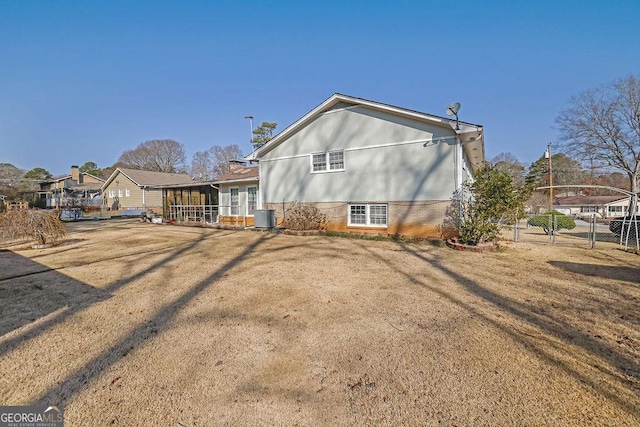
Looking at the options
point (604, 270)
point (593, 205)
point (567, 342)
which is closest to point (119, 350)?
point (567, 342)

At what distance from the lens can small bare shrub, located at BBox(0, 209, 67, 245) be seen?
941cm

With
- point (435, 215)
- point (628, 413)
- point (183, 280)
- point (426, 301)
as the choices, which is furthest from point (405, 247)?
point (628, 413)

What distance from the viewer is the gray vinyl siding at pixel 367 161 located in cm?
1074

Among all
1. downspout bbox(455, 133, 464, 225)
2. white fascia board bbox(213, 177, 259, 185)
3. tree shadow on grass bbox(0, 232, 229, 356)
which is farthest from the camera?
white fascia board bbox(213, 177, 259, 185)

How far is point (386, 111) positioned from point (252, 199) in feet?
30.1

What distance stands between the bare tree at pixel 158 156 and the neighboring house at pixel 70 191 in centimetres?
852

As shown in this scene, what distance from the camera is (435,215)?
420 inches

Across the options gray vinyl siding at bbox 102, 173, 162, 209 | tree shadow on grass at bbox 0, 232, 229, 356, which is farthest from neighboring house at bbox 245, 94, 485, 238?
gray vinyl siding at bbox 102, 173, 162, 209

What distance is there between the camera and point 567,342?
3.27 metres

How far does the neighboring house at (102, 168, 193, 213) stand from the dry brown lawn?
92.0 ft

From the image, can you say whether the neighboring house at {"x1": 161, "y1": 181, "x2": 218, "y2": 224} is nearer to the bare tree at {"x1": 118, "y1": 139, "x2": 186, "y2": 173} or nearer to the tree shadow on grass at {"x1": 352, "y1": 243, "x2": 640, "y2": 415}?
the tree shadow on grass at {"x1": 352, "y1": 243, "x2": 640, "y2": 415}

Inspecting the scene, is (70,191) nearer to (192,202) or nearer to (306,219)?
(192,202)

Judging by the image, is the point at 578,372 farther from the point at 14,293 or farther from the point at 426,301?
the point at 14,293

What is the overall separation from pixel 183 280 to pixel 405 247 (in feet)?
22.3
